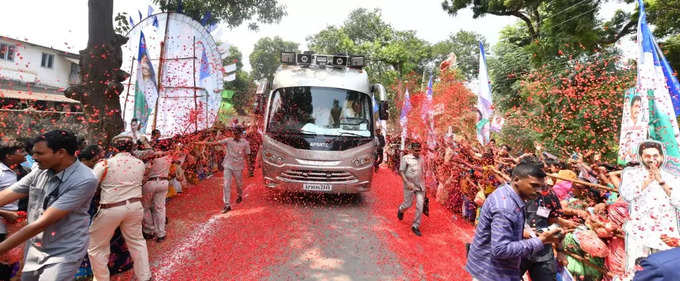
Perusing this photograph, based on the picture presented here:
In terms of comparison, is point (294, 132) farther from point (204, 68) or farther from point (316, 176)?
point (204, 68)

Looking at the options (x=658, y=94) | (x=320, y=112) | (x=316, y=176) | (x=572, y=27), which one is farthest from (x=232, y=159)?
(x=572, y=27)

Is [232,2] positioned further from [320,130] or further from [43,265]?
[43,265]

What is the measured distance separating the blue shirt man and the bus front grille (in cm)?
467

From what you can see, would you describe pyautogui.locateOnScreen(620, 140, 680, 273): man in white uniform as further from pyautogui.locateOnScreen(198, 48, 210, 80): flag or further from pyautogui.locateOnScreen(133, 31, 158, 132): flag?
pyautogui.locateOnScreen(198, 48, 210, 80): flag

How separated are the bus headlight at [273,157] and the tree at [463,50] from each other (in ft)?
113

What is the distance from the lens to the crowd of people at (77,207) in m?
2.46

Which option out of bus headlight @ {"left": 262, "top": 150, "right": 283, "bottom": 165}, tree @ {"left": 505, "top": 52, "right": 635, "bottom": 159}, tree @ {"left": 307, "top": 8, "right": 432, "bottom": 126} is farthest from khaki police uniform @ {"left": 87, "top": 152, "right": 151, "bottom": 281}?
tree @ {"left": 307, "top": 8, "right": 432, "bottom": 126}

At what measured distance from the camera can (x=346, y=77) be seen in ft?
26.5

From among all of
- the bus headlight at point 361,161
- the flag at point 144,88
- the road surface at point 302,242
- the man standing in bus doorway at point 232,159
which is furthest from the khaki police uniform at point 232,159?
the bus headlight at point 361,161

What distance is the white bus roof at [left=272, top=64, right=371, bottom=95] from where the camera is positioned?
787 cm

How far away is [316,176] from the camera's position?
7270 millimetres

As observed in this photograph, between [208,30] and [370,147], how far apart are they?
5864 millimetres

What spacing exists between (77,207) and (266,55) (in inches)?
2440

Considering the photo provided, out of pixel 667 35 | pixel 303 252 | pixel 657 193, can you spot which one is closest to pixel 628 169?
pixel 657 193
